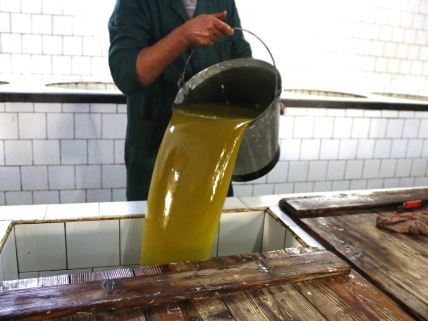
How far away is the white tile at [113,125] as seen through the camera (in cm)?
264

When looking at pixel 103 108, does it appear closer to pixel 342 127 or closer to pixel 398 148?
pixel 342 127

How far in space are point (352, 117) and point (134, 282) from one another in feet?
8.41

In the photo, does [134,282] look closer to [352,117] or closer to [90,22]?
[352,117]

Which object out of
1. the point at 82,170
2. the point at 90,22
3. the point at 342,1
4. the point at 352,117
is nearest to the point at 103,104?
the point at 82,170

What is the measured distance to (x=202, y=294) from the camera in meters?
0.93

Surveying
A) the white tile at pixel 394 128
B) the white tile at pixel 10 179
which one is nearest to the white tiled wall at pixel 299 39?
the white tile at pixel 394 128

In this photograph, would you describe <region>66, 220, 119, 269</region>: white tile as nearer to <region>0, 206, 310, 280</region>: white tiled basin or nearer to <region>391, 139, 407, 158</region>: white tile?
<region>0, 206, 310, 280</region>: white tiled basin

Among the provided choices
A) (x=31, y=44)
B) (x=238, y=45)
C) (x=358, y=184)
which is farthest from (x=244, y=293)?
(x=31, y=44)

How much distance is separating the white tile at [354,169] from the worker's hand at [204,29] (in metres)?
2.23

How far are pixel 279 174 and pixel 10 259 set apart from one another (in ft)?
7.14

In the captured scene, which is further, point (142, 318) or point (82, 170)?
point (82, 170)

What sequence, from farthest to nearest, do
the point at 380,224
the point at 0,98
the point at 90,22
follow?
the point at 90,22 → the point at 0,98 → the point at 380,224

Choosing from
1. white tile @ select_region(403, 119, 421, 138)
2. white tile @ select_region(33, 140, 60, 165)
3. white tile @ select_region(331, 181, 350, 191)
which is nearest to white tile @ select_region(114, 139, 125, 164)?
white tile @ select_region(33, 140, 60, 165)

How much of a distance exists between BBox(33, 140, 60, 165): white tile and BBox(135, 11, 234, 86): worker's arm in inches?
50.5
